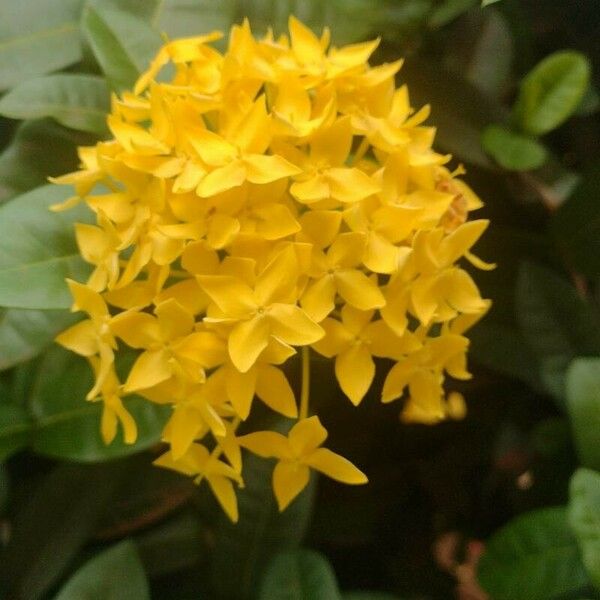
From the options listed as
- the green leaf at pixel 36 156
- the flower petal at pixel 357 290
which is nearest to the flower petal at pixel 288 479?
the flower petal at pixel 357 290

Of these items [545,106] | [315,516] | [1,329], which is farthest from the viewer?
[315,516]

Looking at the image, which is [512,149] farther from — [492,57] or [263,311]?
[263,311]

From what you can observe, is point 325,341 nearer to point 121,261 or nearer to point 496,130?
point 121,261

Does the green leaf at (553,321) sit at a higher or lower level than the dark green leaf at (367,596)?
higher

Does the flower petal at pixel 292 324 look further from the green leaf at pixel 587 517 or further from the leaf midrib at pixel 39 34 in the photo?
the leaf midrib at pixel 39 34

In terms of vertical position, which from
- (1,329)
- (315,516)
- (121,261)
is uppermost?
(121,261)

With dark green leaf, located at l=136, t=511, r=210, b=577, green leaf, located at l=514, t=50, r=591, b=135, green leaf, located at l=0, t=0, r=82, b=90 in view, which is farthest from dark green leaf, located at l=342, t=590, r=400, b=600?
green leaf, located at l=0, t=0, r=82, b=90

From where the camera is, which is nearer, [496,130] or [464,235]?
[464,235]

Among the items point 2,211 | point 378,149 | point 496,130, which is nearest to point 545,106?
point 496,130

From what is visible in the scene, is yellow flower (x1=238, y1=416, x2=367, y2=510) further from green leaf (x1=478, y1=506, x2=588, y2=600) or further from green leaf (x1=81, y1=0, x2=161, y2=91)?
green leaf (x1=81, y1=0, x2=161, y2=91)
